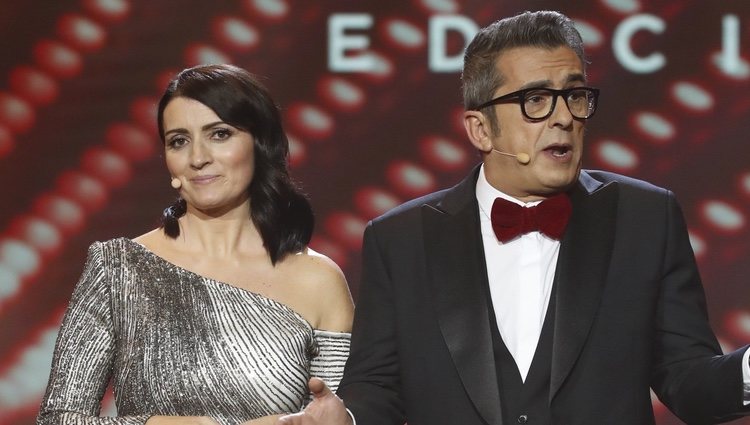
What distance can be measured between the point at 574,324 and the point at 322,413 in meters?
0.49

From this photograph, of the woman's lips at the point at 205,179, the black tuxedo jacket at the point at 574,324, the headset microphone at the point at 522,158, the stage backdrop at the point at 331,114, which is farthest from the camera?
the stage backdrop at the point at 331,114

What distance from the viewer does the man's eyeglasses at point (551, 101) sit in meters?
2.20

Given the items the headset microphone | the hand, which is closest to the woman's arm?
the hand

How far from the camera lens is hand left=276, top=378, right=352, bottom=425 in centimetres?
211

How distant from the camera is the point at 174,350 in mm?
2566

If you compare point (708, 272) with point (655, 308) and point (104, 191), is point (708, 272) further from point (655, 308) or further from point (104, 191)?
point (104, 191)

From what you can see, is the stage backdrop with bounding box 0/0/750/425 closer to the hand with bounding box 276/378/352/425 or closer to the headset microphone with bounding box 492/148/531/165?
the headset microphone with bounding box 492/148/531/165

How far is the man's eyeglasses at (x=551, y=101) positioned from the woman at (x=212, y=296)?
0.75m

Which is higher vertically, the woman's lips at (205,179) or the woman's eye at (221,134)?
the woman's eye at (221,134)

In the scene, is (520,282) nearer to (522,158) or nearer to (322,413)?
(522,158)

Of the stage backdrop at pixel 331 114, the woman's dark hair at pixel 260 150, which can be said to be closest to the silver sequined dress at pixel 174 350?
the woman's dark hair at pixel 260 150

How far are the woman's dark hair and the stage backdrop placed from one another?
0.94 meters

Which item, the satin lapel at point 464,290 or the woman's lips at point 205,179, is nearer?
the satin lapel at point 464,290

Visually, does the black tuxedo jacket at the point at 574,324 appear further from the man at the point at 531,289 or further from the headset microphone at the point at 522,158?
the headset microphone at the point at 522,158
